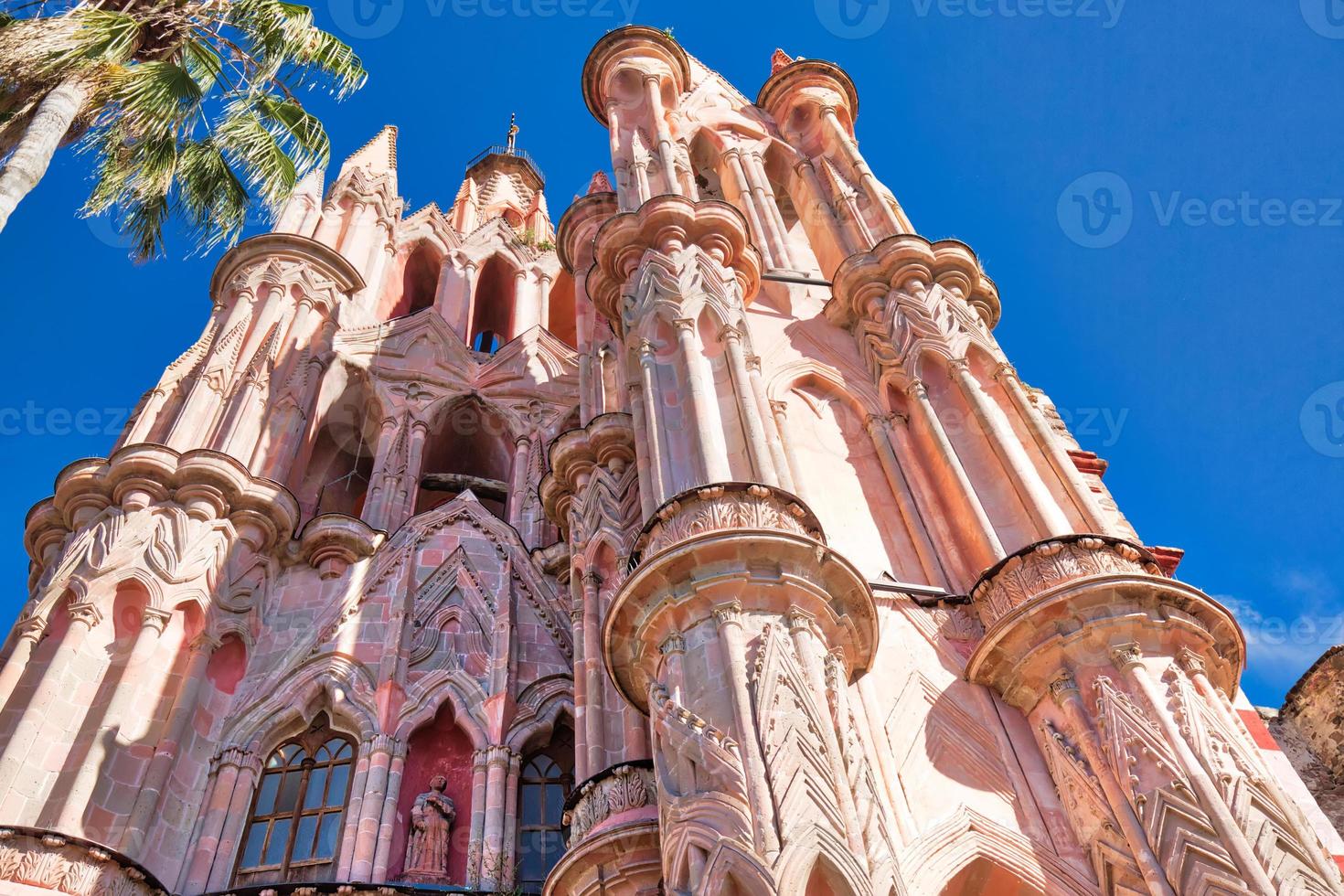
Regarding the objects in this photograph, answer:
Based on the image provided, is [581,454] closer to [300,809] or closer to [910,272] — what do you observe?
[910,272]

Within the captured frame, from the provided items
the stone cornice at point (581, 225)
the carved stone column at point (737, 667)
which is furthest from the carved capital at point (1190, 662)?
the stone cornice at point (581, 225)

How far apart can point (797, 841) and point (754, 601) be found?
2.64 m

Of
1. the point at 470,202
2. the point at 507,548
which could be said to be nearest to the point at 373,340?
the point at 507,548

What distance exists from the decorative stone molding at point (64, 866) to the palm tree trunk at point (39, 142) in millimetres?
5735

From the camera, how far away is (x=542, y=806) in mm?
15234

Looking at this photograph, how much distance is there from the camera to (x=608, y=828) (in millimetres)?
11289

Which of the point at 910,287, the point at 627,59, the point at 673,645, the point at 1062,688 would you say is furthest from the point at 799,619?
the point at 627,59

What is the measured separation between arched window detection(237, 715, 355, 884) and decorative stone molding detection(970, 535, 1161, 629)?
771cm

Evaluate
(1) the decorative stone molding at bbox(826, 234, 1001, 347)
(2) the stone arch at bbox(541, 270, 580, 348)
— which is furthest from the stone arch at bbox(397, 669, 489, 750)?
(2) the stone arch at bbox(541, 270, 580, 348)

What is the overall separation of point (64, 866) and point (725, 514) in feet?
23.3

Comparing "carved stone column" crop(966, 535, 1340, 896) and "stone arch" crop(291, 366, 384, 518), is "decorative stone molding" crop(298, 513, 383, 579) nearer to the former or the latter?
"stone arch" crop(291, 366, 384, 518)

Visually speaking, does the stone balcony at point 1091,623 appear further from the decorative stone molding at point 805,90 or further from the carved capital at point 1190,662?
the decorative stone molding at point 805,90

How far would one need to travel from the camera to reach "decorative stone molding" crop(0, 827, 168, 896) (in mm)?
12117

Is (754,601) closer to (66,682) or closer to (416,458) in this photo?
(66,682)
